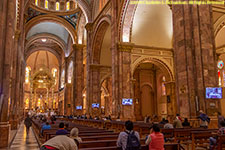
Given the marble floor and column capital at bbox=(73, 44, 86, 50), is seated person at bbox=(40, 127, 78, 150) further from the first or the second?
column capital at bbox=(73, 44, 86, 50)

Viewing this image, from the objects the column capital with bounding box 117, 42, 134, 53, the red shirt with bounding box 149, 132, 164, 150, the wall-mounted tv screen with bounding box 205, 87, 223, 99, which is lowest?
the red shirt with bounding box 149, 132, 164, 150

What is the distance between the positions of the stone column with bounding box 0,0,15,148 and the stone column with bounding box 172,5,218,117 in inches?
272

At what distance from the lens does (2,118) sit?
7.87 metres

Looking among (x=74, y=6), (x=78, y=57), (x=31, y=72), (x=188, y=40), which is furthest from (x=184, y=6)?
(x=31, y=72)

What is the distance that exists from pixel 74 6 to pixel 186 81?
81.1 ft

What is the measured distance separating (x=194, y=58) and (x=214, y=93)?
1.63 metres

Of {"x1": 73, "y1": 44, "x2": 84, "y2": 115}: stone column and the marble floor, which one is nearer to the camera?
the marble floor

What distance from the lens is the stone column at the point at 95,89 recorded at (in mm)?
21703

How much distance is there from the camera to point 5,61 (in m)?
8.20

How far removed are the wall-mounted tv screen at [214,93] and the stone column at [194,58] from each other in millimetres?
278

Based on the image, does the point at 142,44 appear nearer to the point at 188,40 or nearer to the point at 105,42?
the point at 105,42

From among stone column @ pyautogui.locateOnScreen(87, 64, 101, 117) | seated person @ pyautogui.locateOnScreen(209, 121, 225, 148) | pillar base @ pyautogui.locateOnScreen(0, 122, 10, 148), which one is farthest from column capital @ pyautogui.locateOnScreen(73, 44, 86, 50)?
seated person @ pyautogui.locateOnScreen(209, 121, 225, 148)

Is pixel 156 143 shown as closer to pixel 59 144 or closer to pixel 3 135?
pixel 59 144

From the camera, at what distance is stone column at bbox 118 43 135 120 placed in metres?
16.3
